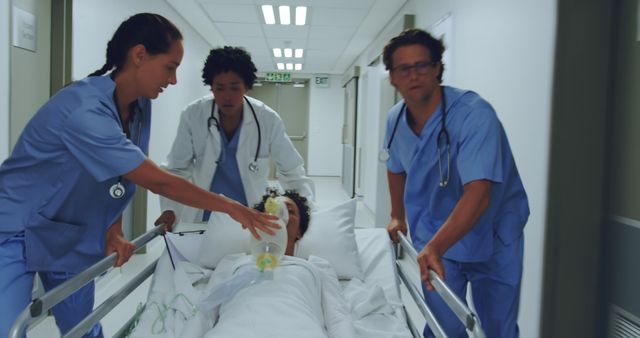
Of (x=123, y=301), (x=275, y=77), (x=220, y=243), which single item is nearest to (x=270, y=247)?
(x=220, y=243)

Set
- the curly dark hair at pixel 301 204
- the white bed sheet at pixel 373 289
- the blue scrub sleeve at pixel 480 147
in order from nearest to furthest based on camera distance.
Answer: the blue scrub sleeve at pixel 480 147 < the white bed sheet at pixel 373 289 < the curly dark hair at pixel 301 204

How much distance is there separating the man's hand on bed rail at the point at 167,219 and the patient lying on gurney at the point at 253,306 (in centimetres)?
23

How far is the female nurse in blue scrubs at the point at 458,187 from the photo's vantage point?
1542mm

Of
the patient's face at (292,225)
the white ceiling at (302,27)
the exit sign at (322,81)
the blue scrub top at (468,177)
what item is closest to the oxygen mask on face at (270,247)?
the patient's face at (292,225)

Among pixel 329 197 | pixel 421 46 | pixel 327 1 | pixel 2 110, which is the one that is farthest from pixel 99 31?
pixel 329 197

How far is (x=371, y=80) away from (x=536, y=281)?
4.88m

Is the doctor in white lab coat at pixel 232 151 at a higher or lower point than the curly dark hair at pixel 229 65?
lower

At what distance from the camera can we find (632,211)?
1.79 m

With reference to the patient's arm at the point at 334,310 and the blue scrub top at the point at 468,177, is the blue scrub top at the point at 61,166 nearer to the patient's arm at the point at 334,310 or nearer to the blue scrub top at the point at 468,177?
the patient's arm at the point at 334,310

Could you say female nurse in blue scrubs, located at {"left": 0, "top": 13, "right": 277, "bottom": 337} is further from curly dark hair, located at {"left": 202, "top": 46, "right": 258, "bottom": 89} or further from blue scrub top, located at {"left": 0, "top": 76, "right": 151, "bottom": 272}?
curly dark hair, located at {"left": 202, "top": 46, "right": 258, "bottom": 89}

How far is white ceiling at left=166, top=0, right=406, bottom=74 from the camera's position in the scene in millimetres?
4781

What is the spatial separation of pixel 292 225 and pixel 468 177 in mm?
811

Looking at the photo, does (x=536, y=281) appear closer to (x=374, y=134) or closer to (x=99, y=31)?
(x=99, y=31)

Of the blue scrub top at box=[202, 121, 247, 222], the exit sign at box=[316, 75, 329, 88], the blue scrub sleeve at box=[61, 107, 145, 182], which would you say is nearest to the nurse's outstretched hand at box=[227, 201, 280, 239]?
the blue scrub sleeve at box=[61, 107, 145, 182]
